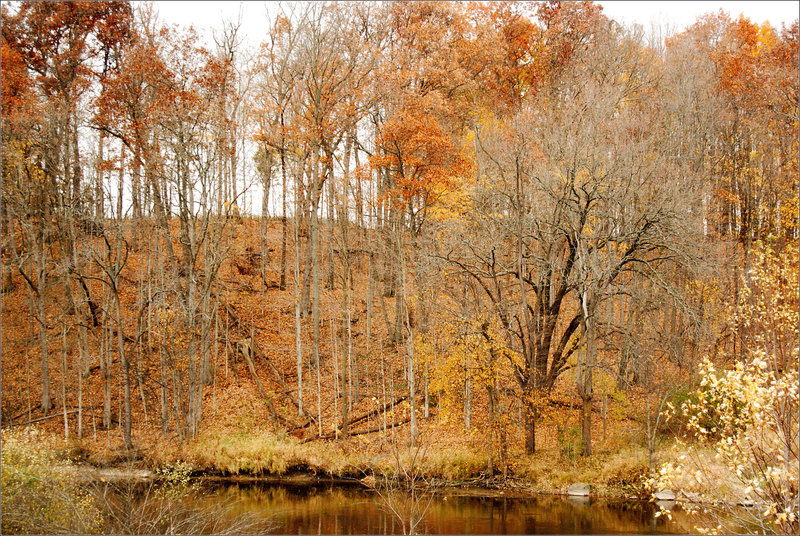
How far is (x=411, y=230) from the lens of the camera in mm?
21312

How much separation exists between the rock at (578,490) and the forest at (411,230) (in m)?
0.36

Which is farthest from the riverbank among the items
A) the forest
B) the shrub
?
the shrub

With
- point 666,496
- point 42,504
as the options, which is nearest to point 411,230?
point 666,496

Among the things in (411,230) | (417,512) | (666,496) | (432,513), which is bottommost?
(432,513)

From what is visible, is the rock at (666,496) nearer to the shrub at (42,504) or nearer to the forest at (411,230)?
the forest at (411,230)

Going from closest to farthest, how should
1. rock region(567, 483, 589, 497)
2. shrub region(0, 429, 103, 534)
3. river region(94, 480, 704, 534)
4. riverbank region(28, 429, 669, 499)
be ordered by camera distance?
shrub region(0, 429, 103, 534) → river region(94, 480, 704, 534) → rock region(567, 483, 589, 497) → riverbank region(28, 429, 669, 499)

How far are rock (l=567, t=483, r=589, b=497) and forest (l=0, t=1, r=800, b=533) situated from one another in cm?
36

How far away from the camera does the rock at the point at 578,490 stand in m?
16.2

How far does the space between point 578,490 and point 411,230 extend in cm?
999

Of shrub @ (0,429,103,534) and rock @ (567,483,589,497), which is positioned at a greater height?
shrub @ (0,429,103,534)

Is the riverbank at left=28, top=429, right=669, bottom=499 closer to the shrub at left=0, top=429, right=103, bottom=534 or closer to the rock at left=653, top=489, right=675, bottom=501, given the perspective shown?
the rock at left=653, top=489, right=675, bottom=501

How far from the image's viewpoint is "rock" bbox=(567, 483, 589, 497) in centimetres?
1623

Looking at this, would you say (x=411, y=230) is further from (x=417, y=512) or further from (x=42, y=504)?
(x=42, y=504)

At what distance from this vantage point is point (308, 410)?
20.7 metres
